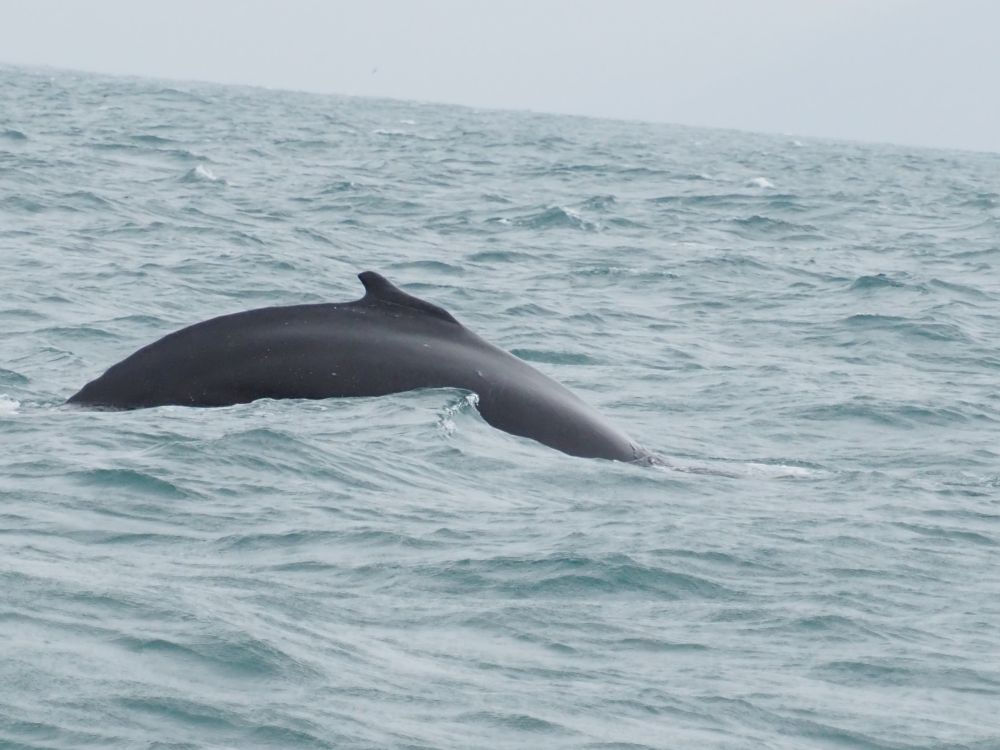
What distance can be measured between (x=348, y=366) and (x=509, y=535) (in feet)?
→ 6.52

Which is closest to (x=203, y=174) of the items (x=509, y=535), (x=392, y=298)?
(x=392, y=298)

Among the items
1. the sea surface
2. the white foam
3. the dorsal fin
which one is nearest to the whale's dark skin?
the dorsal fin

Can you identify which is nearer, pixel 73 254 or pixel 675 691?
pixel 675 691

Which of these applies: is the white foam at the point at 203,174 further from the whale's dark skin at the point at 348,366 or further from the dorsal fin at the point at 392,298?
the dorsal fin at the point at 392,298

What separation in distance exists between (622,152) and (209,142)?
20.1 metres

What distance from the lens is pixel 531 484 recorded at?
9750 mm

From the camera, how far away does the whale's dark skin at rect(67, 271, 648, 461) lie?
10016 mm

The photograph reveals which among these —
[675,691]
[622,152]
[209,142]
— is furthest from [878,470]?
[622,152]

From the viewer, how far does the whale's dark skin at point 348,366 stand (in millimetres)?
10016

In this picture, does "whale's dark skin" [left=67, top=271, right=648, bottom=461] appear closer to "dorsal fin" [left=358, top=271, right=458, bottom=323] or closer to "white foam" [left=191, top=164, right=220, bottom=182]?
"dorsal fin" [left=358, top=271, right=458, bottom=323]

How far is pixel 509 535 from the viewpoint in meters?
8.64

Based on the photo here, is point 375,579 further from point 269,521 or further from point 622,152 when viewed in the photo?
point 622,152

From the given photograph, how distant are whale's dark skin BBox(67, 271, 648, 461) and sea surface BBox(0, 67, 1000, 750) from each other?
6.1 inches

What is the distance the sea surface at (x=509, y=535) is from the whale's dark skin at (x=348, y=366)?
0.16 meters
